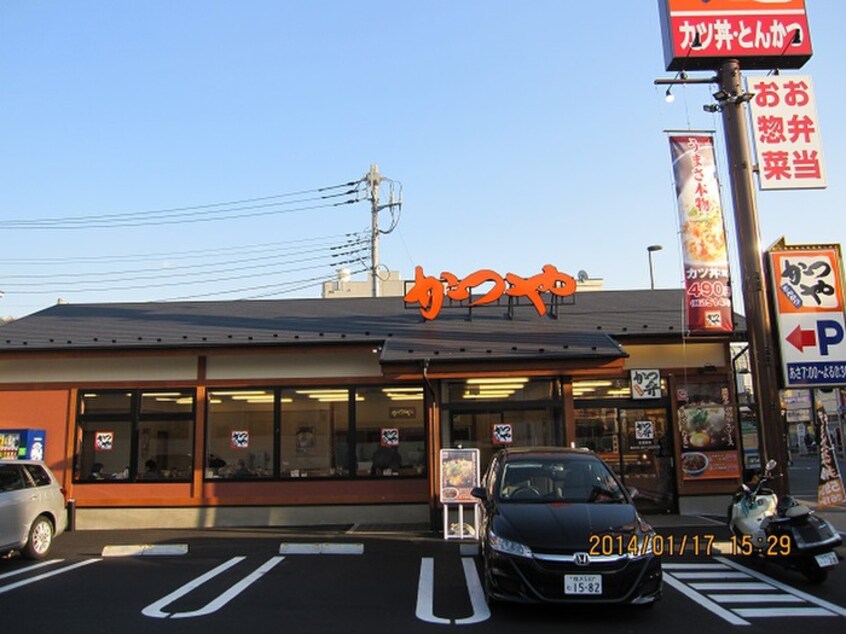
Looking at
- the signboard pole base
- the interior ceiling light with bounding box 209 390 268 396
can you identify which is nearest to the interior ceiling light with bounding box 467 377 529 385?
the signboard pole base

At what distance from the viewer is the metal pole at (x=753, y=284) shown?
10.1 m

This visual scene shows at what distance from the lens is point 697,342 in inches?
571

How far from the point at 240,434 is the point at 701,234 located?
9.82 meters

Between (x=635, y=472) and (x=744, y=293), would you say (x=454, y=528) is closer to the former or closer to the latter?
(x=635, y=472)

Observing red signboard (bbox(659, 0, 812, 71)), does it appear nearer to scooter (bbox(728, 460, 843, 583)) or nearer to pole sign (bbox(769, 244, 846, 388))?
pole sign (bbox(769, 244, 846, 388))

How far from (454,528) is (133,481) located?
697 centimetres

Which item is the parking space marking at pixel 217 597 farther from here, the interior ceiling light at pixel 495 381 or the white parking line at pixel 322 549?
the interior ceiling light at pixel 495 381

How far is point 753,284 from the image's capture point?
408 inches

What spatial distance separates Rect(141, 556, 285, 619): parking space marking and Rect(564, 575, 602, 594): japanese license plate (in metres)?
3.76

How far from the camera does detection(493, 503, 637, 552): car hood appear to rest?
268 inches

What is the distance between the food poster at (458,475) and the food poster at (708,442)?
492 centimetres

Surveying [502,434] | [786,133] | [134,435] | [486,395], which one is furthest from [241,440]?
[786,133]

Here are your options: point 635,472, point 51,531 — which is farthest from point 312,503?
point 635,472

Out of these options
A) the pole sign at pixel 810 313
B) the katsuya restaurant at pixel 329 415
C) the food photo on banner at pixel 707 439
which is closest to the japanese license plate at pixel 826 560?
the pole sign at pixel 810 313
